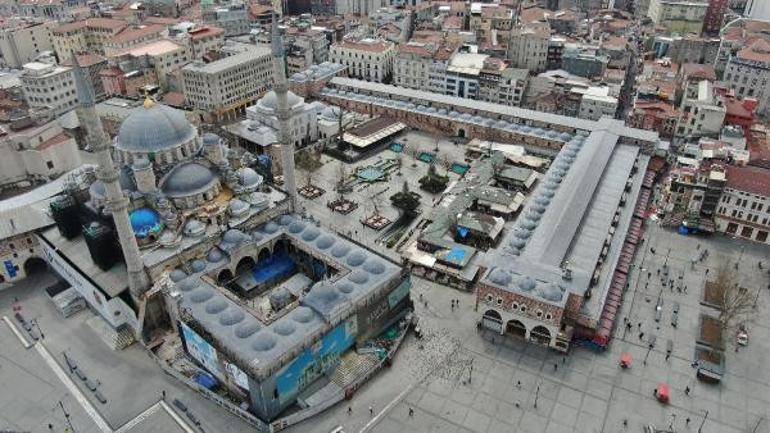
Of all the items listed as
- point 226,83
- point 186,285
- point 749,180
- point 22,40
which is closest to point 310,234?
point 186,285

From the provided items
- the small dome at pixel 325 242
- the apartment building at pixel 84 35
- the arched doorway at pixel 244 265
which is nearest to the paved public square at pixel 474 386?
the small dome at pixel 325 242

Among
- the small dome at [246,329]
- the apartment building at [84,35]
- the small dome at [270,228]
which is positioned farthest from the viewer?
the apartment building at [84,35]

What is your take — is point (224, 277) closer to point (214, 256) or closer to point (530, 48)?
point (214, 256)

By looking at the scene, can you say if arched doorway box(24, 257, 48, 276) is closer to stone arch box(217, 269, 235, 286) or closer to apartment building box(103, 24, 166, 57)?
stone arch box(217, 269, 235, 286)

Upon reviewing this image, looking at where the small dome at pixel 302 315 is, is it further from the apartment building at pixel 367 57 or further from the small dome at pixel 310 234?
→ the apartment building at pixel 367 57

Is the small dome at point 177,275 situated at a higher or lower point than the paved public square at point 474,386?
higher

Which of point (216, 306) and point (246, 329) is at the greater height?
point (246, 329)
